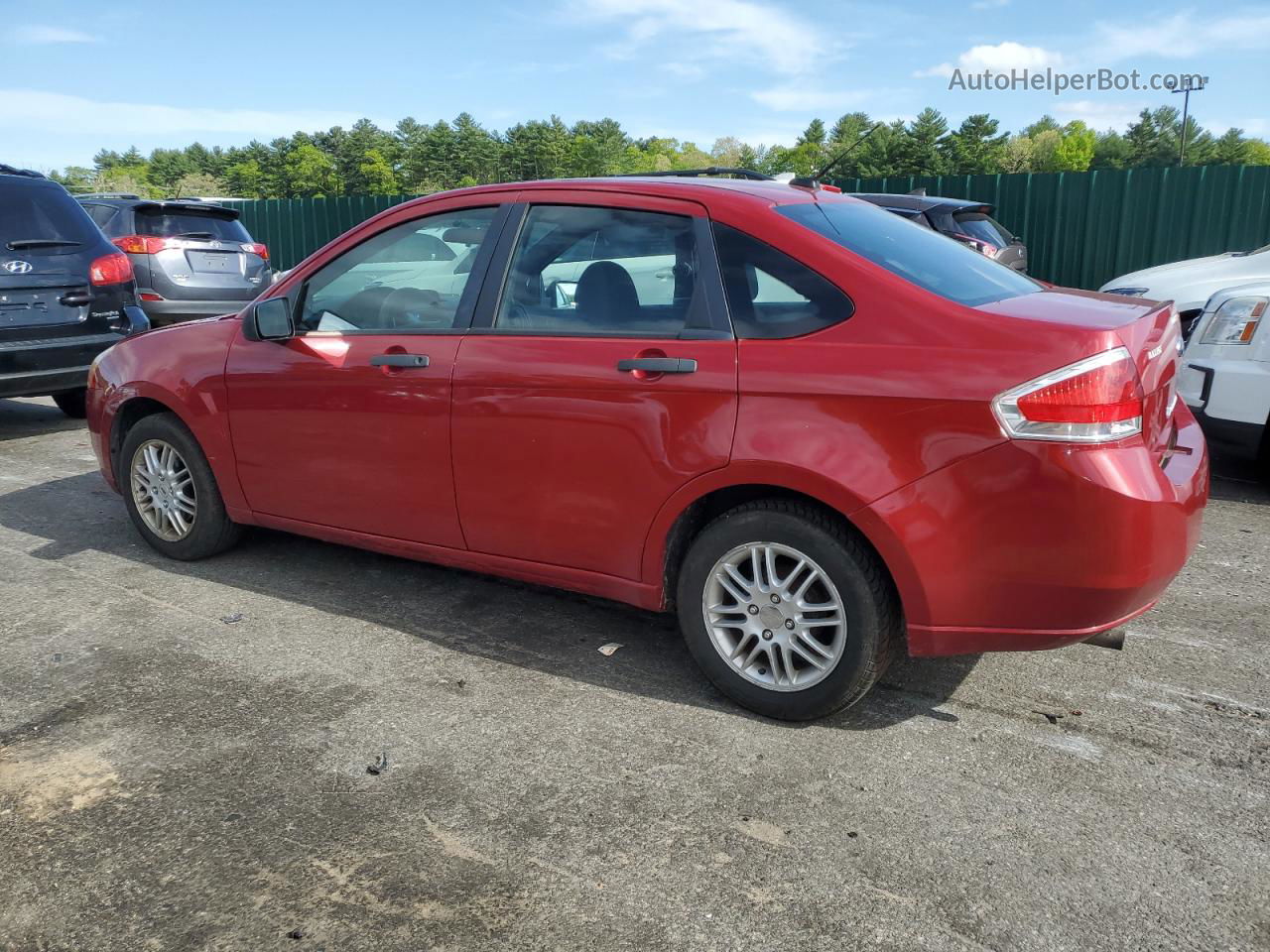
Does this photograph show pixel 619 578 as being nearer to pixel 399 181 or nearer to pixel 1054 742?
pixel 1054 742

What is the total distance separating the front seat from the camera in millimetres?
3498

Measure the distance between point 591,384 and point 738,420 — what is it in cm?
55

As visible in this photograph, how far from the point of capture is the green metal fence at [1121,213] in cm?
1389

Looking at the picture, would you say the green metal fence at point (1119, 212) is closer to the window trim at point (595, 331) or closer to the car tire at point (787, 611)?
the window trim at point (595, 331)

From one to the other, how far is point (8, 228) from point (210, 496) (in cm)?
406

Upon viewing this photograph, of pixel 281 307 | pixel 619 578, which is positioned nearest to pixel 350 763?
pixel 619 578

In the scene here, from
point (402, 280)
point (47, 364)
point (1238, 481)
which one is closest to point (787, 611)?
point (402, 280)

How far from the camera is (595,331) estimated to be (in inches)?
138

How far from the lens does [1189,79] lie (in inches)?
1528

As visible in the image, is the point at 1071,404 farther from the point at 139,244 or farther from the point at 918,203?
the point at 139,244

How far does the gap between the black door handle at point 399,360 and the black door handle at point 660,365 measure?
88 cm

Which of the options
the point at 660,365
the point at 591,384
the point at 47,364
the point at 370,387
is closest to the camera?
the point at 660,365

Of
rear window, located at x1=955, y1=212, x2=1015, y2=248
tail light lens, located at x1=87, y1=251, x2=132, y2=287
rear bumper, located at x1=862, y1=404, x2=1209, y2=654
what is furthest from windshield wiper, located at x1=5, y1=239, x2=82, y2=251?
rear window, located at x1=955, y1=212, x2=1015, y2=248

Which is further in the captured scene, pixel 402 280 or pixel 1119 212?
pixel 1119 212
